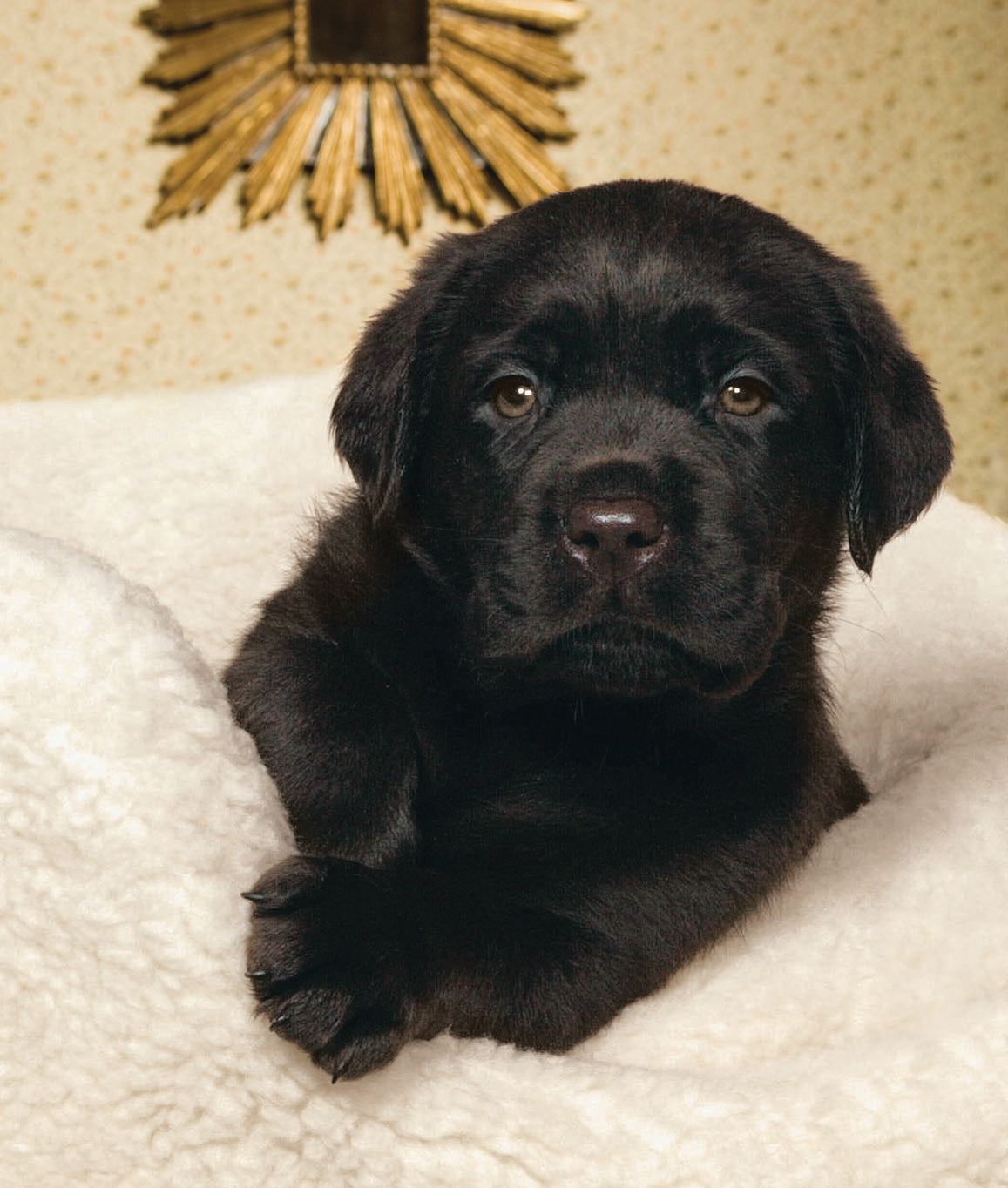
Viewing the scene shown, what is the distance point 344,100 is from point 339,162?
16 centimetres

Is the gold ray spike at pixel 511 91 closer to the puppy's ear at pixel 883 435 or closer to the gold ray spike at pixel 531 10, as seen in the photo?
the gold ray spike at pixel 531 10

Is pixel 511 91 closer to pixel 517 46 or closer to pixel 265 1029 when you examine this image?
pixel 517 46

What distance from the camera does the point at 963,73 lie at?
3979 mm

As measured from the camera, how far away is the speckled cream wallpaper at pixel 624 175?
11.7ft

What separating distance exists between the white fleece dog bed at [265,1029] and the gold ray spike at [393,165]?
9.06ft

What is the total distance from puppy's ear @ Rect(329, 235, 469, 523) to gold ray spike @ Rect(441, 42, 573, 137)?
2.39 meters

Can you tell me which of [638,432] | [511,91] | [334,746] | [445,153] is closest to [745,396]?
[638,432]

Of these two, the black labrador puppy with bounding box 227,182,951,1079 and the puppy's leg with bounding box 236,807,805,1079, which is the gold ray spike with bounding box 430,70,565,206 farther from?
the puppy's leg with bounding box 236,807,805,1079

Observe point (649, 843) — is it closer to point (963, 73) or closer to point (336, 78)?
point (336, 78)

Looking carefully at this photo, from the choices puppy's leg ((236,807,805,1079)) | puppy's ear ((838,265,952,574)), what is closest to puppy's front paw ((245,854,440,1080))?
puppy's leg ((236,807,805,1079))

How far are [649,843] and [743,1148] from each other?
1.04ft

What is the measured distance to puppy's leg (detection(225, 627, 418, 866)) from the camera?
3.72 ft

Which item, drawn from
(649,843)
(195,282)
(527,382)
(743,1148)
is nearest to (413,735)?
(649,843)

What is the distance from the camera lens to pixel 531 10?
3.62 m
